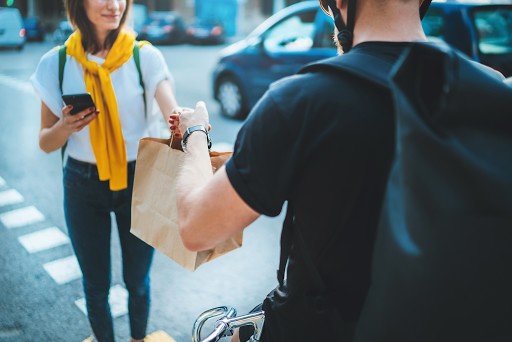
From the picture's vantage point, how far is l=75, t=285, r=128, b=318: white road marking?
10.2ft

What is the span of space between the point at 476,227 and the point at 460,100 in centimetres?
22

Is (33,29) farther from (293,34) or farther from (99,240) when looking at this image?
(99,240)

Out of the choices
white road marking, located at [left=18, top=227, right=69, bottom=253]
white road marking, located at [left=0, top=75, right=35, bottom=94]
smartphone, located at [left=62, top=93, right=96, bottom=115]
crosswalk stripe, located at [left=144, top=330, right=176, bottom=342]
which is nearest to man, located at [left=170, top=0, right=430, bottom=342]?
smartphone, located at [left=62, top=93, right=96, bottom=115]

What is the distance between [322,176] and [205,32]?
23546 mm

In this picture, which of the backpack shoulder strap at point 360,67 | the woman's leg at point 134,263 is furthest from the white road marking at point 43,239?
the backpack shoulder strap at point 360,67

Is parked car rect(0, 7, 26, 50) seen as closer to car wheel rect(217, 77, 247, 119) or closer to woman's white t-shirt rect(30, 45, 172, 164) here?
car wheel rect(217, 77, 247, 119)

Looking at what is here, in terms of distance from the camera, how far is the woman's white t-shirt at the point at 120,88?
2080 millimetres

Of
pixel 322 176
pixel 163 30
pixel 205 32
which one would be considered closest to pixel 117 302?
pixel 322 176

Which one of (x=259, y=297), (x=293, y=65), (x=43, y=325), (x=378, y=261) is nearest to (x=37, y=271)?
(x=43, y=325)

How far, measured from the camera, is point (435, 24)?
5.63 m

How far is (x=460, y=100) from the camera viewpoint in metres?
0.83

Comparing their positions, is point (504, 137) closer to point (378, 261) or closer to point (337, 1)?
point (378, 261)

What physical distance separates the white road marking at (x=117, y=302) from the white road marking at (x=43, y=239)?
88cm

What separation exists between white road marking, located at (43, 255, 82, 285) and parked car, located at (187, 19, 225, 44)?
68.4ft
